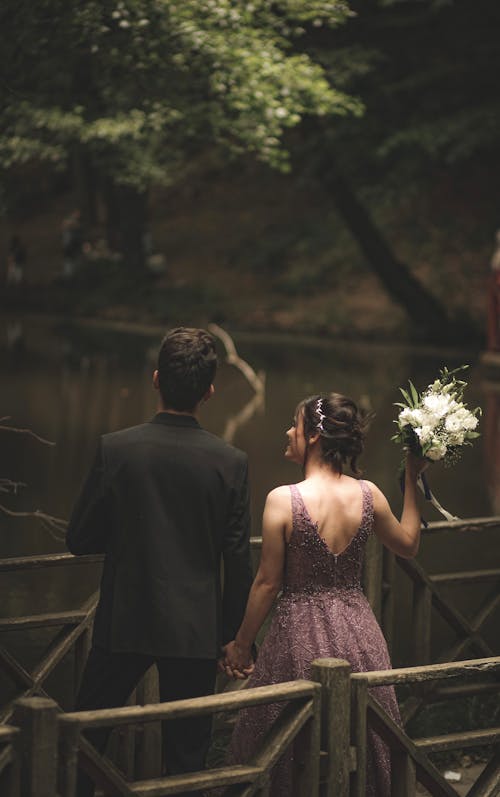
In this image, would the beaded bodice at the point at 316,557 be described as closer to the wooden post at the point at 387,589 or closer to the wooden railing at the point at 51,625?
the wooden railing at the point at 51,625

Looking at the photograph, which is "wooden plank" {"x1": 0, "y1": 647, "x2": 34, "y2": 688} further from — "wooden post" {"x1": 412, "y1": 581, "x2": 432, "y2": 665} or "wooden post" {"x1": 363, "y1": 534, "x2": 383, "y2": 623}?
"wooden post" {"x1": 412, "y1": 581, "x2": 432, "y2": 665}

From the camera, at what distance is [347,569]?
5.39 meters

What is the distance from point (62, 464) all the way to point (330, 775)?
40.7 feet

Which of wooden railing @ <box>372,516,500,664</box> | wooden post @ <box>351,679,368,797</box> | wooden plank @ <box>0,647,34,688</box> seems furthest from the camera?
wooden railing @ <box>372,516,500,664</box>

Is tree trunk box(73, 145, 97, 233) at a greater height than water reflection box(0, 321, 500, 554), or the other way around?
tree trunk box(73, 145, 97, 233)

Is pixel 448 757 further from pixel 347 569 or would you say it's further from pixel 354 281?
pixel 354 281

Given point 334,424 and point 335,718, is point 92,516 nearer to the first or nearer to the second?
point 334,424

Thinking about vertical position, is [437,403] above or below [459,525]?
above

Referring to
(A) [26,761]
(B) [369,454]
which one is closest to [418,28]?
(B) [369,454]

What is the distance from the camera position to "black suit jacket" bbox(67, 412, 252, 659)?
4.99 meters

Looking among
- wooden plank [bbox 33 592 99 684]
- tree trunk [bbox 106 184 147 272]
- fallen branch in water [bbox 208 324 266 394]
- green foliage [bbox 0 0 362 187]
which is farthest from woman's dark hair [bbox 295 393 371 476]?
tree trunk [bbox 106 184 147 272]

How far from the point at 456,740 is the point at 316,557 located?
2.78 ft

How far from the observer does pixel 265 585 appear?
528cm

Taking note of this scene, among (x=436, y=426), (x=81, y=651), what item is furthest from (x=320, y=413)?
(x=81, y=651)
